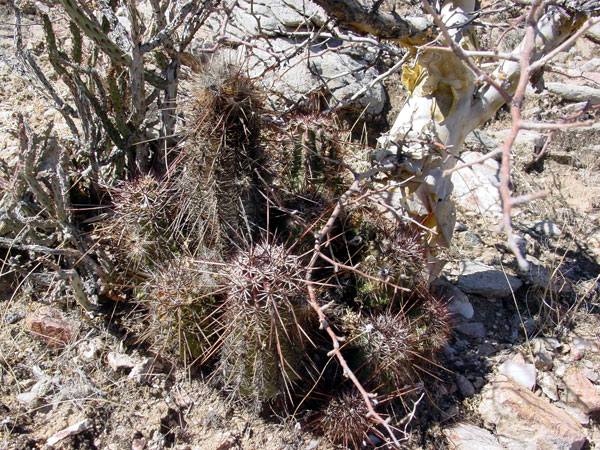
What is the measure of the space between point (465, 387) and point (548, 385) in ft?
1.71

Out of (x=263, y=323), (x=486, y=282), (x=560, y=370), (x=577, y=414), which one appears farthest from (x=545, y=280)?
(x=263, y=323)

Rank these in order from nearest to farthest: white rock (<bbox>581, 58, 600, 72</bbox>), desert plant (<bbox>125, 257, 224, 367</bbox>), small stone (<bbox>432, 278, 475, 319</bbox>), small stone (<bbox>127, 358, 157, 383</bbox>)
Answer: desert plant (<bbox>125, 257, 224, 367</bbox>)
small stone (<bbox>127, 358, 157, 383</bbox>)
small stone (<bbox>432, 278, 475, 319</bbox>)
white rock (<bbox>581, 58, 600, 72</bbox>)

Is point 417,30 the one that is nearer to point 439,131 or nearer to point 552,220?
point 439,131

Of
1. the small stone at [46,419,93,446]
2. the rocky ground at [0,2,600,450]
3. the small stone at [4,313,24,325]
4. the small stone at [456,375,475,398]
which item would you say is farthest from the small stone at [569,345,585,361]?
the small stone at [4,313,24,325]

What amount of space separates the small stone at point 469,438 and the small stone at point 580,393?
1.94 feet

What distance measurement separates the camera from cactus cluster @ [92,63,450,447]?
1934 mm

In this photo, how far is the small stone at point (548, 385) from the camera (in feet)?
8.89

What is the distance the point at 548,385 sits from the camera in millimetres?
2758

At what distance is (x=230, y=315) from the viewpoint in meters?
1.91

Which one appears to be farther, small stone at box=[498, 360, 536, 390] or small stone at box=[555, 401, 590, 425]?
small stone at box=[498, 360, 536, 390]

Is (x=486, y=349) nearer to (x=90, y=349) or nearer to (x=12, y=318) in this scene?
(x=90, y=349)

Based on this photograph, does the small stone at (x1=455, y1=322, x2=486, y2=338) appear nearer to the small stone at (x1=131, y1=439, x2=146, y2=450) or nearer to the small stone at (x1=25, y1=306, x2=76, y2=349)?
the small stone at (x1=131, y1=439, x2=146, y2=450)

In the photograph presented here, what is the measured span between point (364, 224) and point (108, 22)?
1903 millimetres

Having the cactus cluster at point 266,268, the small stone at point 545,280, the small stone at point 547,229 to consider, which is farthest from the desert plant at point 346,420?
the small stone at point 547,229
